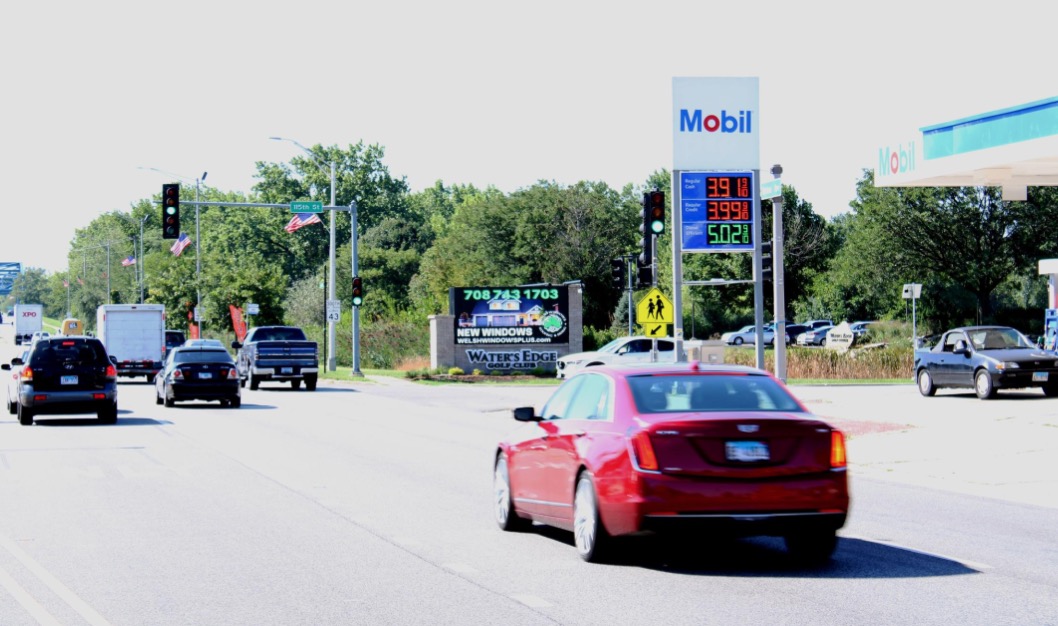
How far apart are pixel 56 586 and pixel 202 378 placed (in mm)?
23852

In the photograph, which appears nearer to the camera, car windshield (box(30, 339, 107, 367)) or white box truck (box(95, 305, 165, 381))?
car windshield (box(30, 339, 107, 367))

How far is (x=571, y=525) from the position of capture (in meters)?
10.8

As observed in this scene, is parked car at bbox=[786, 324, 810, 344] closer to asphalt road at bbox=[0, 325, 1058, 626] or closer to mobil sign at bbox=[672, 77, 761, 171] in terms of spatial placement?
mobil sign at bbox=[672, 77, 761, 171]

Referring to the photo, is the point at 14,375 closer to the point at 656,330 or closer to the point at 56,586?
the point at 656,330

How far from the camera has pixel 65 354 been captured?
27.1 meters

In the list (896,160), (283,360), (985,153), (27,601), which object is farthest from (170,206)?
(27,601)

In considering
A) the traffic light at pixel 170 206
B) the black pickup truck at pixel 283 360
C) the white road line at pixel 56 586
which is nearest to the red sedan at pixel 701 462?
the white road line at pixel 56 586

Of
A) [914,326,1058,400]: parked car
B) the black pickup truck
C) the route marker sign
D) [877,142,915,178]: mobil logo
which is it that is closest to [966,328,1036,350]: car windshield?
[914,326,1058,400]: parked car

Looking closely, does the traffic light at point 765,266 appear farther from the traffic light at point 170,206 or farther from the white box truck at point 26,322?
the white box truck at point 26,322

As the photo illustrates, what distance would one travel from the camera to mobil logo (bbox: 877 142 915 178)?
30266 mm

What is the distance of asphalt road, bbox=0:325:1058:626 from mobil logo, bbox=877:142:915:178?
952cm

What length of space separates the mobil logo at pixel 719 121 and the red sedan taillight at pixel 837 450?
75.4 feet

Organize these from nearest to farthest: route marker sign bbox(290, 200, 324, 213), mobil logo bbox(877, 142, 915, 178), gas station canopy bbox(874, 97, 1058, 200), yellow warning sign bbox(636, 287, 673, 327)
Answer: gas station canopy bbox(874, 97, 1058, 200)
yellow warning sign bbox(636, 287, 673, 327)
mobil logo bbox(877, 142, 915, 178)
route marker sign bbox(290, 200, 324, 213)

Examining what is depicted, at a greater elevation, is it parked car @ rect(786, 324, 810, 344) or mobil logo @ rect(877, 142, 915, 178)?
mobil logo @ rect(877, 142, 915, 178)
